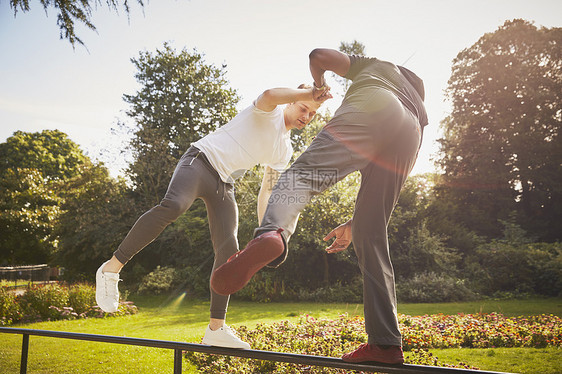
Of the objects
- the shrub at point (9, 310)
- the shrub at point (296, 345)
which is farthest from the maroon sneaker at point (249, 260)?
the shrub at point (9, 310)

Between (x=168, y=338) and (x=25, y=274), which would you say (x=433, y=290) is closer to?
(x=168, y=338)

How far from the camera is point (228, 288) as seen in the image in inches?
51.3

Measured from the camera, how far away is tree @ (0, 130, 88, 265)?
21422mm

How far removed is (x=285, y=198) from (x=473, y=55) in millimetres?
21325

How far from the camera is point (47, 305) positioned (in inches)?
366

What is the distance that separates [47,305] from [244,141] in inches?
373

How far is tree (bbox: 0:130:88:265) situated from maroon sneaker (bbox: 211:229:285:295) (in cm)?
1918

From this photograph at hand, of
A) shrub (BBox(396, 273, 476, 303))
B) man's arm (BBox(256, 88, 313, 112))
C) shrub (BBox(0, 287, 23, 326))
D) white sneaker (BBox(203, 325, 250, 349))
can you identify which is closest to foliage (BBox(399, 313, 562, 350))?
white sneaker (BBox(203, 325, 250, 349))

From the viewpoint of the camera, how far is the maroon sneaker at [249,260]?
1225 millimetres

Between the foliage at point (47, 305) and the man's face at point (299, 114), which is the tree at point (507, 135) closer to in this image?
the foliage at point (47, 305)

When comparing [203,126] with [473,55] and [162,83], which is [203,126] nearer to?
[162,83]

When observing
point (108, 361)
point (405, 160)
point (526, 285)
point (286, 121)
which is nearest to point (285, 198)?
point (405, 160)

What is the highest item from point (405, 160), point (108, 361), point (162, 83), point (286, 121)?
point (162, 83)

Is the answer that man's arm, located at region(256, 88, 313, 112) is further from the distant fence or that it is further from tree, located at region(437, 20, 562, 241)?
the distant fence
